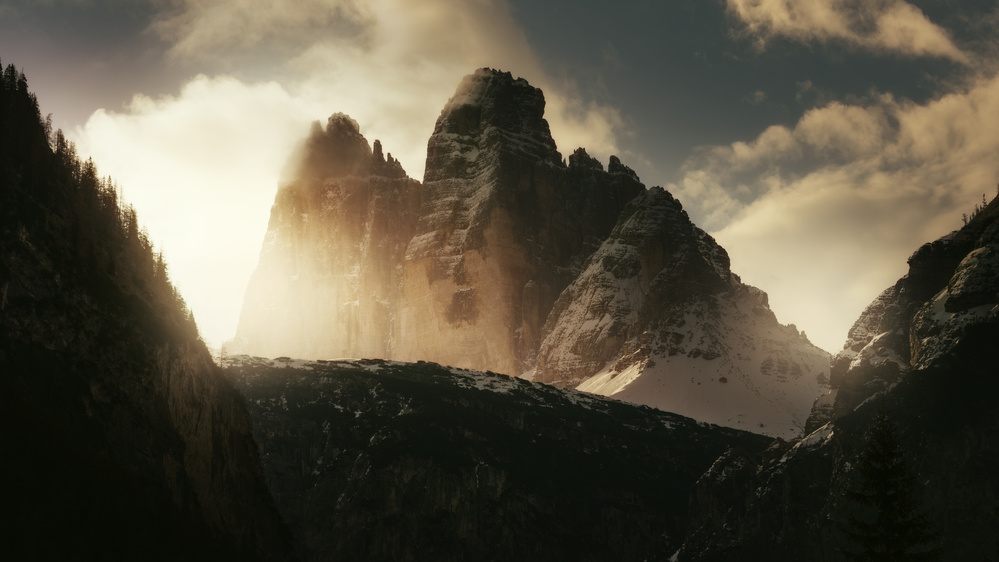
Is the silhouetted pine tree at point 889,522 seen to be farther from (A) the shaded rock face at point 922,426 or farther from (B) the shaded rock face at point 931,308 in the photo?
(B) the shaded rock face at point 931,308

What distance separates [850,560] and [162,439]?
5180cm

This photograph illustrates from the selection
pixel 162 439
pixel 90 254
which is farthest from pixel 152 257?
pixel 162 439

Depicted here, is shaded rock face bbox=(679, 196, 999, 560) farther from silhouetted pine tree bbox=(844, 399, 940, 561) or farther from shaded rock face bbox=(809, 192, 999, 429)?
silhouetted pine tree bbox=(844, 399, 940, 561)

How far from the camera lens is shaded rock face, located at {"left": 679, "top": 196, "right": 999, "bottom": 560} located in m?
126

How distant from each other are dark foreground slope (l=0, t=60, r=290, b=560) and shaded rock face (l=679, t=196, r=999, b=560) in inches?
2659

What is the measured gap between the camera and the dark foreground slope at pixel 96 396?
59.0m

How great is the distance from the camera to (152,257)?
110 m

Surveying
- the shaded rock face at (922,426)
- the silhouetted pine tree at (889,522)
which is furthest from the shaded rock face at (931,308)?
the silhouetted pine tree at (889,522)

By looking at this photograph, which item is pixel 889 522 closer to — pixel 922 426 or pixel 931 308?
pixel 922 426

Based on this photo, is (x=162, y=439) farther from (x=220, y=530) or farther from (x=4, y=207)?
(x=4, y=207)

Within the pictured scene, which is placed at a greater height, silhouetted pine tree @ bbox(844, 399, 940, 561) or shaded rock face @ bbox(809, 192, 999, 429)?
shaded rock face @ bbox(809, 192, 999, 429)

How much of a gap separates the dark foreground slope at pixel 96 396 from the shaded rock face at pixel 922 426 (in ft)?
222

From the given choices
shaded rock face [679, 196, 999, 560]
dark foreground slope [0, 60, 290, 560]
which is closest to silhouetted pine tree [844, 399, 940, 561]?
dark foreground slope [0, 60, 290, 560]

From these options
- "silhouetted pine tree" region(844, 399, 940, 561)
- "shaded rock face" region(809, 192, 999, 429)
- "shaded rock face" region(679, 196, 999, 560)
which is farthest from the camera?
"shaded rock face" region(809, 192, 999, 429)
